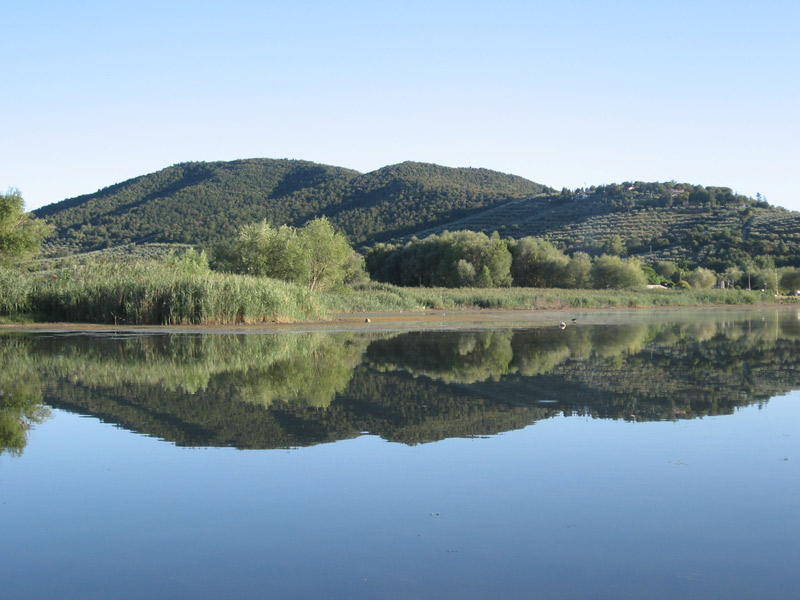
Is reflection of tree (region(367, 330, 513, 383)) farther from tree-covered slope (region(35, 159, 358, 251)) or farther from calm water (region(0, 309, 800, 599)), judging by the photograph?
tree-covered slope (region(35, 159, 358, 251))

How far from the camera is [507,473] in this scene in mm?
6605

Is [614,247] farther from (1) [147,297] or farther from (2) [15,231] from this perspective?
(1) [147,297]

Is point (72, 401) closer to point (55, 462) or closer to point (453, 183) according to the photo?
point (55, 462)

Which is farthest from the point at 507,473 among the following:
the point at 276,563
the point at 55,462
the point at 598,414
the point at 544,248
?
the point at 544,248

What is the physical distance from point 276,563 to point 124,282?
2636 cm

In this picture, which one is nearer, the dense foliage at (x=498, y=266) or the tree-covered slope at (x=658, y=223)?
the dense foliage at (x=498, y=266)

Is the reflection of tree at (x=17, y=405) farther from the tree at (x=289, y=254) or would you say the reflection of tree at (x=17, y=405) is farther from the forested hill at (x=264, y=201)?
the forested hill at (x=264, y=201)

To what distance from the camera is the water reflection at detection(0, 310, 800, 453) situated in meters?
8.83

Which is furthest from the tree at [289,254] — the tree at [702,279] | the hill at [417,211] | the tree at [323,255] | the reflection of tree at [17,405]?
the hill at [417,211]

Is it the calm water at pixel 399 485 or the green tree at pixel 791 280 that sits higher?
the green tree at pixel 791 280

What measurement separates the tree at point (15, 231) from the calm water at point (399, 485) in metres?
26.8

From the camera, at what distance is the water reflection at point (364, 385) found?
8828mm

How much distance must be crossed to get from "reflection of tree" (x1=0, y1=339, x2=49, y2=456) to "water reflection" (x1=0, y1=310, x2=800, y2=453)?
3cm

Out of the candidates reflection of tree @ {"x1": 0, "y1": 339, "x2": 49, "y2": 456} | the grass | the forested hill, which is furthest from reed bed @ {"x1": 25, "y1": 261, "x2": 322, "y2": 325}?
the forested hill
